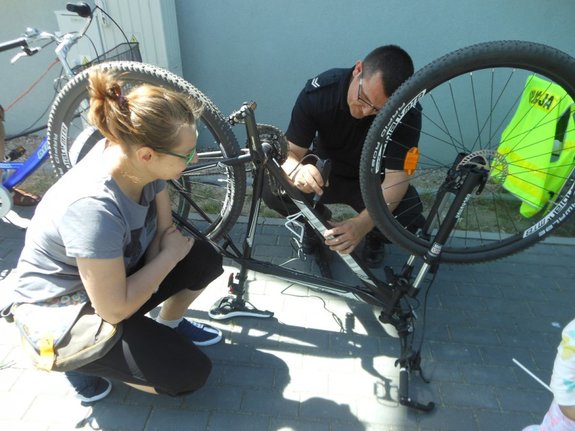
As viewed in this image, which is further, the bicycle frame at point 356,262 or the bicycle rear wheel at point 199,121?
the bicycle rear wheel at point 199,121

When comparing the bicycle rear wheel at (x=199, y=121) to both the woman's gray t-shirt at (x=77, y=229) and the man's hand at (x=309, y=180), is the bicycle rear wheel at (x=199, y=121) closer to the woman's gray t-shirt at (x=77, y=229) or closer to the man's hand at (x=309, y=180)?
the man's hand at (x=309, y=180)

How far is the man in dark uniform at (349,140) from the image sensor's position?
198 centimetres

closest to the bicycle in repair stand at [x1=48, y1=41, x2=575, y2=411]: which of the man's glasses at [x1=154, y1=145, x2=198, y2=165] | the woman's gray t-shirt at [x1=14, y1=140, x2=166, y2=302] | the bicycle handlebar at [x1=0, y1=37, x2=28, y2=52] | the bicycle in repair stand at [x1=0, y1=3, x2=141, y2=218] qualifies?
the man's glasses at [x1=154, y1=145, x2=198, y2=165]

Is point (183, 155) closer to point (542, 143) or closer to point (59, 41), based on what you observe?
point (59, 41)

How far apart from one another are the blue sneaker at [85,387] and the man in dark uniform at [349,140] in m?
1.27

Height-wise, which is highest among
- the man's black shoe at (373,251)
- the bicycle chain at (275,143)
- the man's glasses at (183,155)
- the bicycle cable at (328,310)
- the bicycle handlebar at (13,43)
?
the bicycle handlebar at (13,43)

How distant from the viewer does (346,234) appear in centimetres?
203

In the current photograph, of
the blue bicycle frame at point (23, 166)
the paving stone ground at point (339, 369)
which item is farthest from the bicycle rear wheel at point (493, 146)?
the blue bicycle frame at point (23, 166)

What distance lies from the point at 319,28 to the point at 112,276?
3031mm

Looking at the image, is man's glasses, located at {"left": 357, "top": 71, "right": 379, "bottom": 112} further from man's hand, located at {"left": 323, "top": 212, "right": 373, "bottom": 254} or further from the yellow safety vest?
the yellow safety vest

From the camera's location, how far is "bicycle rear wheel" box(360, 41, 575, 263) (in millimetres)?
1469

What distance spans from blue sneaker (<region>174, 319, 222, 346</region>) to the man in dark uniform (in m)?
0.81

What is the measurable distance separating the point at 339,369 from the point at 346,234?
70 cm

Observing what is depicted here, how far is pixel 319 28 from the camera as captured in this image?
12.1 ft
